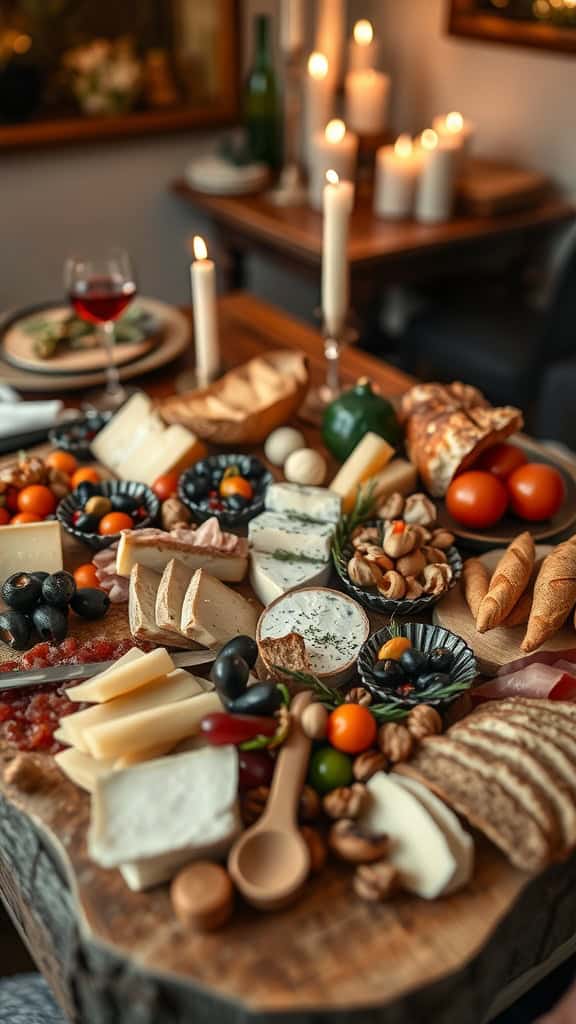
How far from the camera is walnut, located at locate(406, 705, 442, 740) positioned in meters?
0.93

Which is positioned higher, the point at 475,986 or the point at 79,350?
the point at 79,350

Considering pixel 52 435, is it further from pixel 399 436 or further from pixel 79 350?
pixel 399 436

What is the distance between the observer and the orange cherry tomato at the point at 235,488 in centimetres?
134

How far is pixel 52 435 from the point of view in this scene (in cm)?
154

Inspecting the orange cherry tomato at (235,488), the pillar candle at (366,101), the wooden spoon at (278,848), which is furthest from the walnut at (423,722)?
the pillar candle at (366,101)

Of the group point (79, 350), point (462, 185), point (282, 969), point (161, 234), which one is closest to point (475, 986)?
point (282, 969)

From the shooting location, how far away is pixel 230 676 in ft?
3.15

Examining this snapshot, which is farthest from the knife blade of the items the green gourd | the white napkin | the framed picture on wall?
the framed picture on wall

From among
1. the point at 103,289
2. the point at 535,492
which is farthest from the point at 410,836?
the point at 103,289

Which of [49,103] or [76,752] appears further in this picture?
[49,103]

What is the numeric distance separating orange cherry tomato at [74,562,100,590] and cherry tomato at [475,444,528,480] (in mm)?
586

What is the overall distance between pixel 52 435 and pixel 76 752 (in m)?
0.74

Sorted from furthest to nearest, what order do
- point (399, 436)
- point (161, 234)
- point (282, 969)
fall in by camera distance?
point (161, 234)
point (399, 436)
point (282, 969)

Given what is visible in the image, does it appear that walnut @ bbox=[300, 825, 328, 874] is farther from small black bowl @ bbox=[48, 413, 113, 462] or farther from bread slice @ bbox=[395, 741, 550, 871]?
small black bowl @ bbox=[48, 413, 113, 462]
